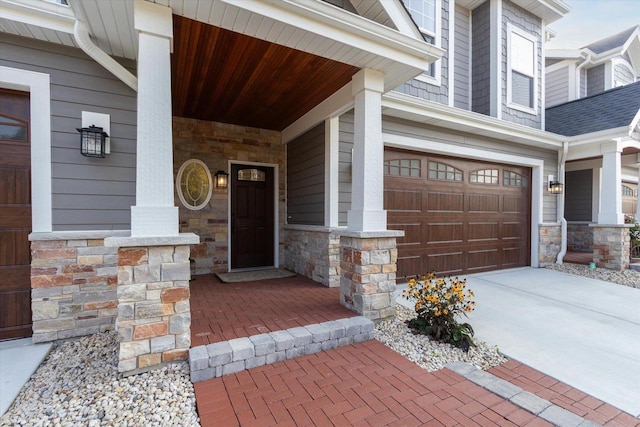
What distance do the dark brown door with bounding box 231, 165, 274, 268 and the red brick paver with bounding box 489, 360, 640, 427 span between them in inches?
166

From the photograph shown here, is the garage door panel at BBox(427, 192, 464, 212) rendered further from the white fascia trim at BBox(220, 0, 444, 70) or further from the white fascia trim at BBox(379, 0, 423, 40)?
the white fascia trim at BBox(379, 0, 423, 40)

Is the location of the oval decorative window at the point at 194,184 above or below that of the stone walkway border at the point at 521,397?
above

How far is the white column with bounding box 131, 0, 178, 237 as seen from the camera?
87.1 inches

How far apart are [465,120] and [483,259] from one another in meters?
2.79

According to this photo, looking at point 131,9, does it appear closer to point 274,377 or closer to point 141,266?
point 141,266

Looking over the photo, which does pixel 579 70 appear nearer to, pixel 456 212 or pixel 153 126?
pixel 456 212

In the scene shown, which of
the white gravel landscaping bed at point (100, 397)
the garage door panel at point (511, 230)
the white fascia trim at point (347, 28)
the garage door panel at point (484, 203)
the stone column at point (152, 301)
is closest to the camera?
the white gravel landscaping bed at point (100, 397)

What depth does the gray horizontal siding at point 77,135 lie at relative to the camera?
2.82 m

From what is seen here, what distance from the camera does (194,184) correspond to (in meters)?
5.11

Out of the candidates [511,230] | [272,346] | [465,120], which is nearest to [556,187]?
[511,230]

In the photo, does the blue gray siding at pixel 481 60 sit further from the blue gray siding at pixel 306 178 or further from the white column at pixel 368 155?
the white column at pixel 368 155

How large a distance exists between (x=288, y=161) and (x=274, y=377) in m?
4.14

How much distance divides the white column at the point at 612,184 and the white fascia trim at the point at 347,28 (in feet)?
18.4

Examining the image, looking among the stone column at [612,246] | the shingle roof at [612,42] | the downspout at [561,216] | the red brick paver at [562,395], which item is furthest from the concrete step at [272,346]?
the shingle roof at [612,42]
